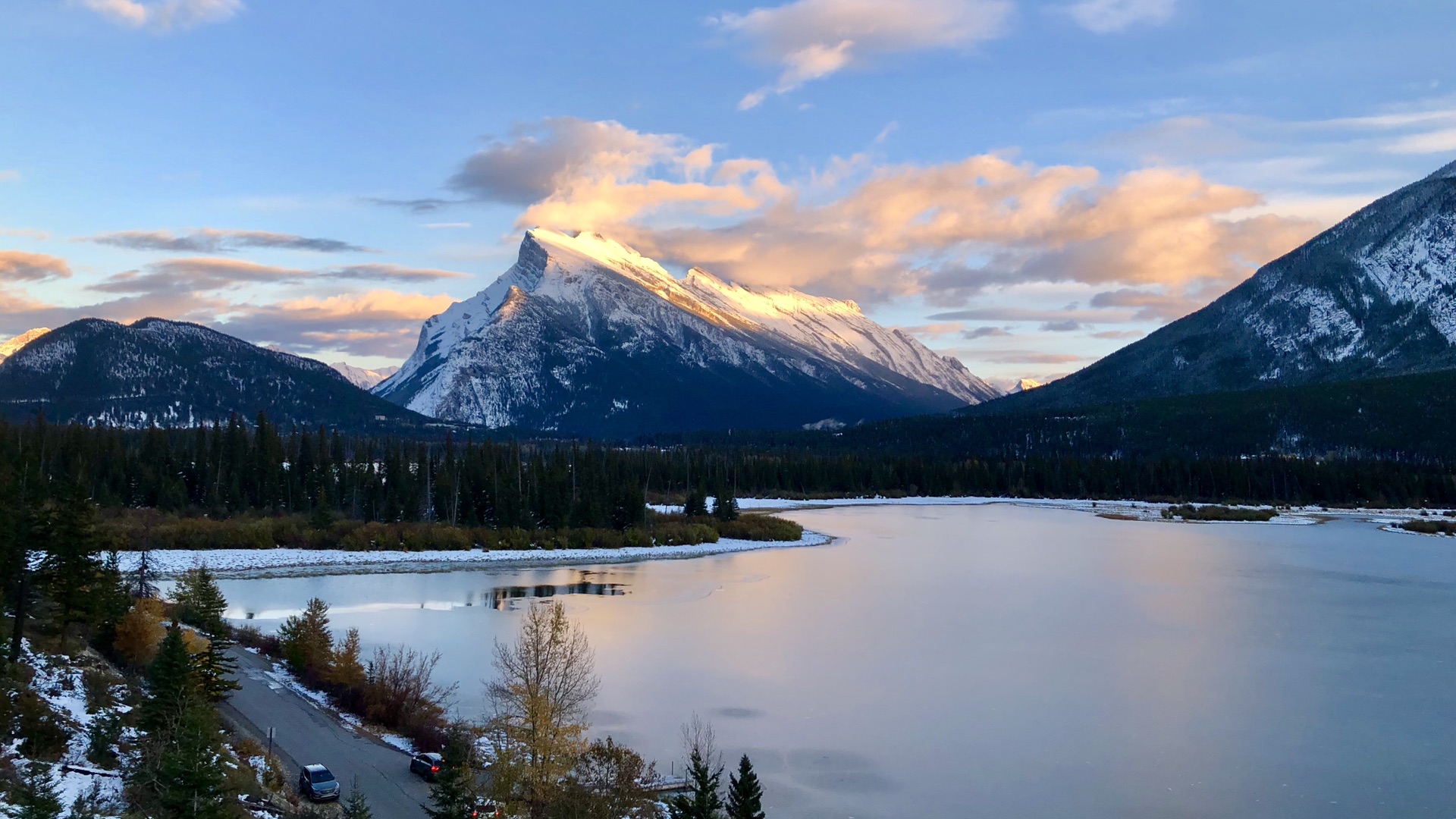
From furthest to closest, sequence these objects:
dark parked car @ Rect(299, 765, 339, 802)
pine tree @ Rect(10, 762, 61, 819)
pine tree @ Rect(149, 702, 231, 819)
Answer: dark parked car @ Rect(299, 765, 339, 802) → pine tree @ Rect(149, 702, 231, 819) → pine tree @ Rect(10, 762, 61, 819)

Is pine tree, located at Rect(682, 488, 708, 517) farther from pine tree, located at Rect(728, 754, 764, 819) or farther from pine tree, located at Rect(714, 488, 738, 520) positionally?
pine tree, located at Rect(728, 754, 764, 819)

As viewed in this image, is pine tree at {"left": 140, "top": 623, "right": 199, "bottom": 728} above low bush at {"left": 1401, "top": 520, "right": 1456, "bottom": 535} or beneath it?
above

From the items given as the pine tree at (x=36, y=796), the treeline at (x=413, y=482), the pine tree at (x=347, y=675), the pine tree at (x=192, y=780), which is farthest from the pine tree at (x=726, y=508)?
the pine tree at (x=192, y=780)

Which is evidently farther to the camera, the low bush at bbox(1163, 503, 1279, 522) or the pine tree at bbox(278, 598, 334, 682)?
the low bush at bbox(1163, 503, 1279, 522)

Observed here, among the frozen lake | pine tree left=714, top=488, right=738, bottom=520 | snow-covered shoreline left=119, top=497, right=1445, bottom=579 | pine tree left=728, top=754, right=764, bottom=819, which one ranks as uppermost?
pine tree left=714, top=488, right=738, bottom=520

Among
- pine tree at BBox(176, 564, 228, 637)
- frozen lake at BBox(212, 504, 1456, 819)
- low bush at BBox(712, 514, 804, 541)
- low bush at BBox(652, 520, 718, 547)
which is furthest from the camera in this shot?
low bush at BBox(712, 514, 804, 541)

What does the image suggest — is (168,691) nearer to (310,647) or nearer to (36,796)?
(36,796)

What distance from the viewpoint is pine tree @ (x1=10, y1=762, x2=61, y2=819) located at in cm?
1535

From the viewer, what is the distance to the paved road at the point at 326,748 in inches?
952

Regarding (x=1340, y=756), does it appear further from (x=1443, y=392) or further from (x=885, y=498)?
(x=1443, y=392)

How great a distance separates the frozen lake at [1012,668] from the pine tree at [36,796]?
13696 millimetres

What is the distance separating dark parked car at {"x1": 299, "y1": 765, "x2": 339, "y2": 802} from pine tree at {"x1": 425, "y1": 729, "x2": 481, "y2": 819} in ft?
7.73

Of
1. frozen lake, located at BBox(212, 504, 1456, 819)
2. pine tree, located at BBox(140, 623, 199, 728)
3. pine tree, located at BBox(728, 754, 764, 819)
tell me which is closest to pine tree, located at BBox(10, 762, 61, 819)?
pine tree, located at BBox(140, 623, 199, 728)

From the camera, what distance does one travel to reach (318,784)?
2359 cm
